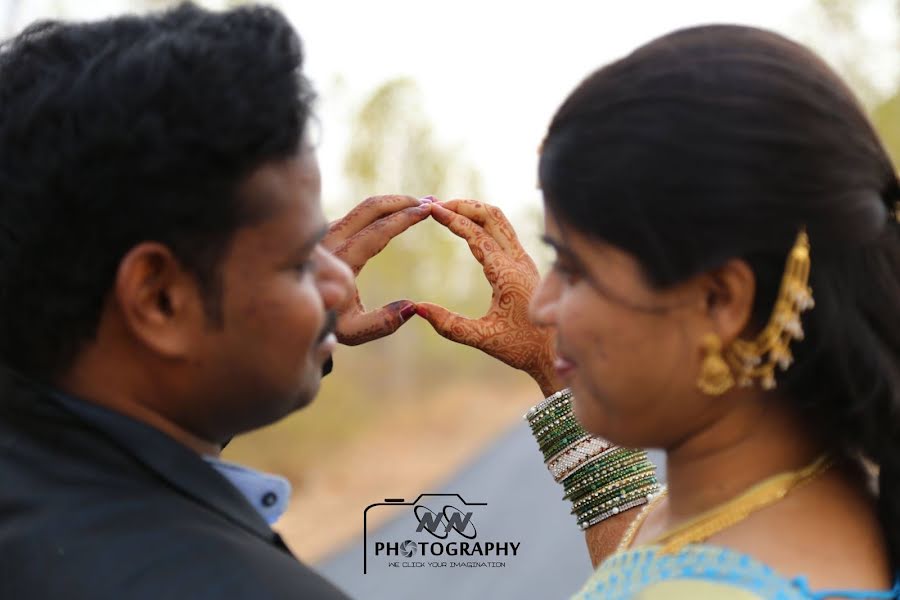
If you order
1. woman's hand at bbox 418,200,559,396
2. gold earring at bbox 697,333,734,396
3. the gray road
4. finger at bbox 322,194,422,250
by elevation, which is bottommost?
the gray road

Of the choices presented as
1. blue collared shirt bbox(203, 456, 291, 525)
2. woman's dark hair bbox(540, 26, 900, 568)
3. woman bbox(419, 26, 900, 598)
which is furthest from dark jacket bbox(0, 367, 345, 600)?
woman's dark hair bbox(540, 26, 900, 568)

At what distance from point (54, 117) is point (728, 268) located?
0.95 m

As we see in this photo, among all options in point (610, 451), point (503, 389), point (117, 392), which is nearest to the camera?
point (117, 392)

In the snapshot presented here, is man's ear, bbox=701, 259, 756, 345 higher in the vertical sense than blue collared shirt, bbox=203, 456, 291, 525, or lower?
lower

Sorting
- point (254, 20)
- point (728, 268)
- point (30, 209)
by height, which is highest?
point (254, 20)

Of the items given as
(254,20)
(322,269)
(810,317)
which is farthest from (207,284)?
(810,317)

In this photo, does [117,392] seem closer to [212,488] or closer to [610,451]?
[212,488]

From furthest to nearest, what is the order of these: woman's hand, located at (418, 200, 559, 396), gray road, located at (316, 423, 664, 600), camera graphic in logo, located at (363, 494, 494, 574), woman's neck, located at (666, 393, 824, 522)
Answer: gray road, located at (316, 423, 664, 600) < camera graphic in logo, located at (363, 494, 494, 574) < woman's hand, located at (418, 200, 559, 396) < woman's neck, located at (666, 393, 824, 522)

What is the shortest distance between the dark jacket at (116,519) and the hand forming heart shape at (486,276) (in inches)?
27.8

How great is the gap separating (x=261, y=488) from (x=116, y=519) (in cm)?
32

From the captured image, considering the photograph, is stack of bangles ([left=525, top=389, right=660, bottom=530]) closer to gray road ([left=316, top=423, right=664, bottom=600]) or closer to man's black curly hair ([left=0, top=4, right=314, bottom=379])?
man's black curly hair ([left=0, top=4, right=314, bottom=379])

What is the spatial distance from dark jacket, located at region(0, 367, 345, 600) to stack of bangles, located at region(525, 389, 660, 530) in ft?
2.35

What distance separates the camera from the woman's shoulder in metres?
1.41

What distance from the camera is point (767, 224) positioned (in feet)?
4.76
